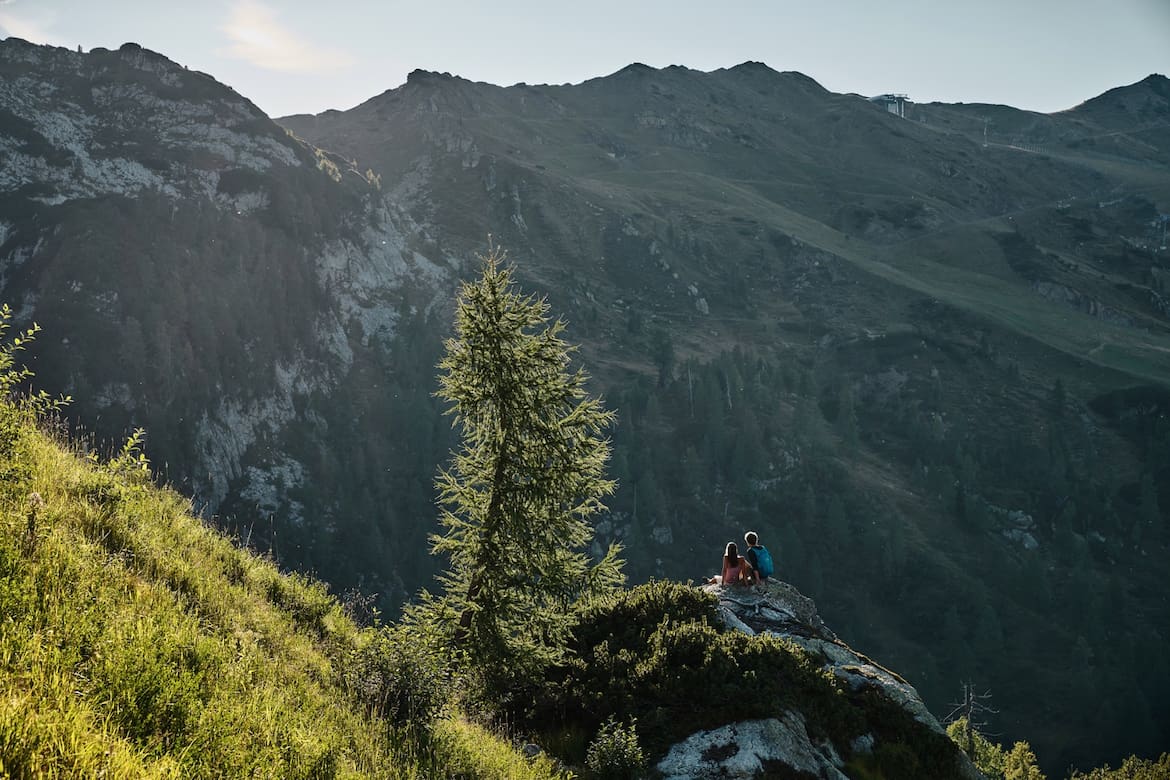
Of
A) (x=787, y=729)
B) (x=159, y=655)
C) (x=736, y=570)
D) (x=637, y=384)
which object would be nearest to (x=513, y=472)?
(x=787, y=729)

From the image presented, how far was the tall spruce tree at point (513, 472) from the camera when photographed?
1309 cm

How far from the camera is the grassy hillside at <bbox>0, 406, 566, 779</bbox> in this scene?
12.7 ft

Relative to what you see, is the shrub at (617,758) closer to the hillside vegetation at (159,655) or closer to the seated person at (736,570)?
the hillside vegetation at (159,655)

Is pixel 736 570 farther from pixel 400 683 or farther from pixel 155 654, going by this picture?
pixel 155 654

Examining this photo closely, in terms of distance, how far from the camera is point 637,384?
117 meters

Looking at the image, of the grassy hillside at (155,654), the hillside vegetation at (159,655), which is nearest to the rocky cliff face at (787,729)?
the grassy hillside at (155,654)

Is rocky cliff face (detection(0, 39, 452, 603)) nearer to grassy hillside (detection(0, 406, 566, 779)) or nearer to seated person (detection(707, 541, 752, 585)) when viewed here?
seated person (detection(707, 541, 752, 585))

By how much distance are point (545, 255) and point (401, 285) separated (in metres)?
43.4

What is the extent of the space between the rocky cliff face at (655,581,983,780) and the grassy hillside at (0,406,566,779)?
7.39 ft

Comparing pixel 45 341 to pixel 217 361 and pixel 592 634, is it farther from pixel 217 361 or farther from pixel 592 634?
pixel 592 634

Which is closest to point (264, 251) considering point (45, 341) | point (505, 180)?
point (45, 341)

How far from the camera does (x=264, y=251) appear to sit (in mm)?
90750

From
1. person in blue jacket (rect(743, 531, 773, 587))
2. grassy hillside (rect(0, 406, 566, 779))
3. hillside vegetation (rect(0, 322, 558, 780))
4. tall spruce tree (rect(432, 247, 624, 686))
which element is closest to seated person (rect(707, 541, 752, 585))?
person in blue jacket (rect(743, 531, 773, 587))

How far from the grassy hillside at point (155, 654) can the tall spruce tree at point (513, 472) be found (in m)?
3.83
